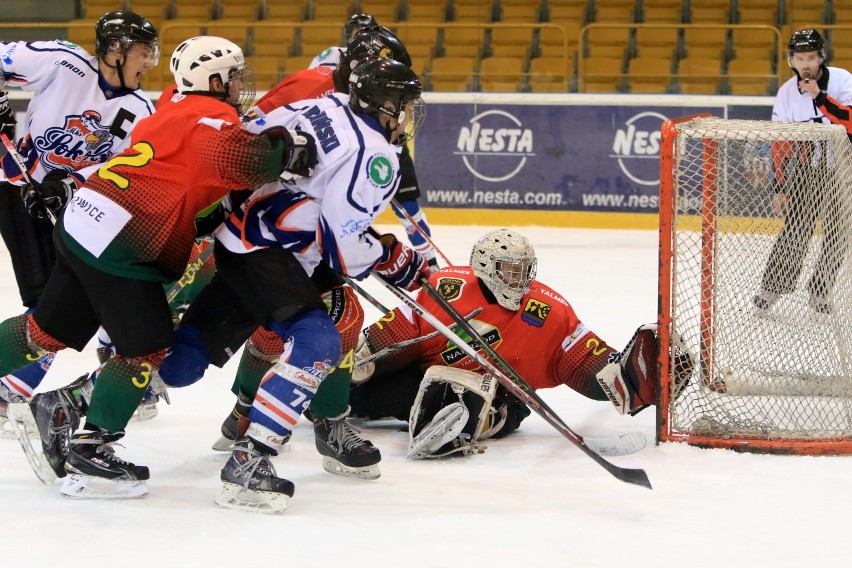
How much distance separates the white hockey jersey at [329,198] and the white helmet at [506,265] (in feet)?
2.10

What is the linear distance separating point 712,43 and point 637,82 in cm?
67

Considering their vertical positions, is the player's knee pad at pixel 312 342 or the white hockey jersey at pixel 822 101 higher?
the white hockey jersey at pixel 822 101

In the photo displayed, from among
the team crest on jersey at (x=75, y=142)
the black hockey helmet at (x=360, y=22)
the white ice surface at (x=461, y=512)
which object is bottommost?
the white ice surface at (x=461, y=512)

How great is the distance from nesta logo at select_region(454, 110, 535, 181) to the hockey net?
442 cm

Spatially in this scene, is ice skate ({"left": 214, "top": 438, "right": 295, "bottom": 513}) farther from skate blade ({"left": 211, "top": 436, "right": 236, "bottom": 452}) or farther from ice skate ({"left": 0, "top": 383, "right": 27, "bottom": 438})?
ice skate ({"left": 0, "top": 383, "right": 27, "bottom": 438})

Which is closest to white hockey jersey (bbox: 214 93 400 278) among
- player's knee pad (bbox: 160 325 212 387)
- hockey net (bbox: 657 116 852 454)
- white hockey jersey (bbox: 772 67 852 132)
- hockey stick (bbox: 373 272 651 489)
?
hockey stick (bbox: 373 272 651 489)

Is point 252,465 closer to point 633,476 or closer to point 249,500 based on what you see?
point 249,500

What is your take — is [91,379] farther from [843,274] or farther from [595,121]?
[595,121]

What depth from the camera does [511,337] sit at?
343 centimetres

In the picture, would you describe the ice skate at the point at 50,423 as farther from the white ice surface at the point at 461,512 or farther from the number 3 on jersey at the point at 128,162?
the number 3 on jersey at the point at 128,162

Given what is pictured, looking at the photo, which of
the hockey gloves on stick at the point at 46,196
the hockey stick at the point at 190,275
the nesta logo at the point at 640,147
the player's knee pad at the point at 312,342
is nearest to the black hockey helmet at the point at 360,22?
the hockey stick at the point at 190,275

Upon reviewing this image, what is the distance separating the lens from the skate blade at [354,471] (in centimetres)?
300

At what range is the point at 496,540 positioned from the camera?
2506 millimetres

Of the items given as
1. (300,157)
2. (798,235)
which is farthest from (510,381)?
(798,235)
